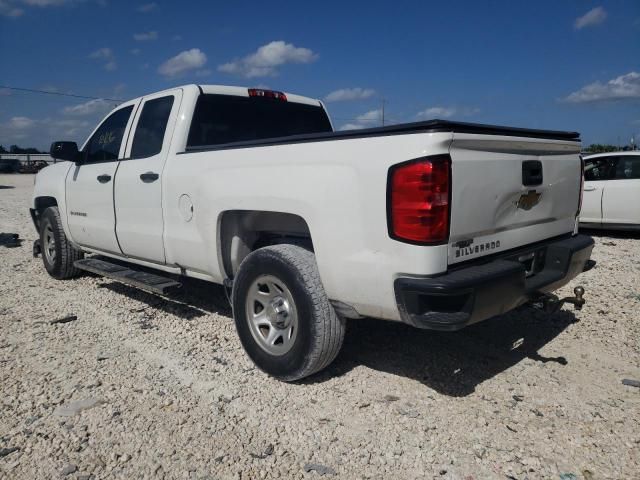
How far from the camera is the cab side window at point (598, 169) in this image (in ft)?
28.5

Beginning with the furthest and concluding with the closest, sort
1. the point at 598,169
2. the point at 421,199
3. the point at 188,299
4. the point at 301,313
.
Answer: the point at 598,169 < the point at 188,299 < the point at 301,313 < the point at 421,199

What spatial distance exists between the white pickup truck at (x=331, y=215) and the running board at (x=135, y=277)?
0.08ft

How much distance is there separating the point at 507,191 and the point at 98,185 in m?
3.85

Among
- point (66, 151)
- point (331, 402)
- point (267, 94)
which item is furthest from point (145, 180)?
point (331, 402)

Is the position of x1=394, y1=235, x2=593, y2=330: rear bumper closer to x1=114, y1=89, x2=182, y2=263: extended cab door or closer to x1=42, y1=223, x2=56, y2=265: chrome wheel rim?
x1=114, y1=89, x2=182, y2=263: extended cab door

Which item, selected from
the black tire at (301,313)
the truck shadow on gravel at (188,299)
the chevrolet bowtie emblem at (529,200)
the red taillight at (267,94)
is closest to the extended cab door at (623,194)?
the chevrolet bowtie emblem at (529,200)

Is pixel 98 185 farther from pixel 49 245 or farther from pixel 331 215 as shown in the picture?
pixel 331 215

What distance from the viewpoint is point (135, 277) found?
4539 millimetres

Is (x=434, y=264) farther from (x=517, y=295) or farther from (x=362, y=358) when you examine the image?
(x=362, y=358)

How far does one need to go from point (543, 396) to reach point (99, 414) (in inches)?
105

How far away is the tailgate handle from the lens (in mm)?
2994

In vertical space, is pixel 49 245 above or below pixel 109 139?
below

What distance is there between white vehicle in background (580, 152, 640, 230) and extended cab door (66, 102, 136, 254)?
24.6 ft

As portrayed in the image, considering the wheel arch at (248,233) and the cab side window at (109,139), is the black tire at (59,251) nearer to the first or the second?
the cab side window at (109,139)
